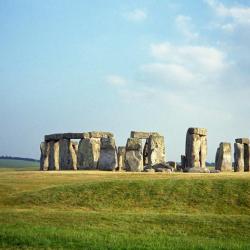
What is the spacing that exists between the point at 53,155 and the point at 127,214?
2839cm

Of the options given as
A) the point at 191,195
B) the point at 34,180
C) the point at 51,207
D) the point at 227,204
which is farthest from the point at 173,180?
the point at 34,180

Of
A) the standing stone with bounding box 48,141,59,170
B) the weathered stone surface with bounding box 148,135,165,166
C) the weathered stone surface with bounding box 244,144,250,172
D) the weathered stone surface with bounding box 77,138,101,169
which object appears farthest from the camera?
the standing stone with bounding box 48,141,59,170

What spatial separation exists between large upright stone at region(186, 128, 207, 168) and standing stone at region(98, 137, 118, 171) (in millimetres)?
6276

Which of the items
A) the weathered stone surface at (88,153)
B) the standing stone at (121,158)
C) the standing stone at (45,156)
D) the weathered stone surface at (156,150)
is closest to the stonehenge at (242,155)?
the weathered stone surface at (156,150)

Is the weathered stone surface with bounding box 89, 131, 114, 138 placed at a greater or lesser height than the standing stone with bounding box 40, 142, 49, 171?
greater

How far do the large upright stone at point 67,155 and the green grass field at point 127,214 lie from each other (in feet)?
46.4

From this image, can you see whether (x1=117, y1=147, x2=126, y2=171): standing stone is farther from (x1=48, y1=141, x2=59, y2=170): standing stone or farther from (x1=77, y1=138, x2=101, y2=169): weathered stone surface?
(x1=48, y1=141, x2=59, y2=170): standing stone

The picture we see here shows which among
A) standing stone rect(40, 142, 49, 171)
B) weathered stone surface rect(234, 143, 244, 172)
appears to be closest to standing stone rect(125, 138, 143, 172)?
weathered stone surface rect(234, 143, 244, 172)

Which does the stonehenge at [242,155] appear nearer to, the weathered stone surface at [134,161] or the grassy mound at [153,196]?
the weathered stone surface at [134,161]

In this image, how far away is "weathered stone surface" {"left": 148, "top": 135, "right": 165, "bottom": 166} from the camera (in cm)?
4369

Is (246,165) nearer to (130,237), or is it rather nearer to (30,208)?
(30,208)

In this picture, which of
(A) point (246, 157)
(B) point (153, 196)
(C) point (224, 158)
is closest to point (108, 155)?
(C) point (224, 158)

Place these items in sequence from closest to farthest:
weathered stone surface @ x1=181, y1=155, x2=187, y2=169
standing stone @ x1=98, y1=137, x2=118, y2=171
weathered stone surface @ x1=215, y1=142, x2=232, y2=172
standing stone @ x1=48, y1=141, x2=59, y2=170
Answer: standing stone @ x1=98, y1=137, x2=118, y2=171
weathered stone surface @ x1=215, y1=142, x2=232, y2=172
weathered stone surface @ x1=181, y1=155, x2=187, y2=169
standing stone @ x1=48, y1=141, x2=59, y2=170

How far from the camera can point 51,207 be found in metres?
24.1
